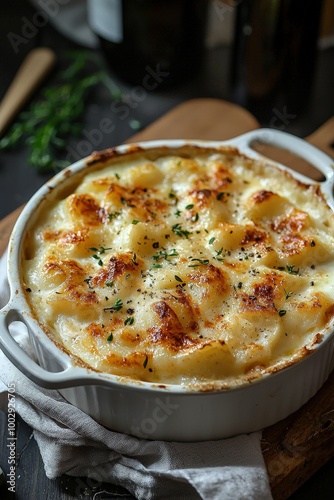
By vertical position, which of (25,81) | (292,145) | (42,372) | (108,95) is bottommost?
(108,95)

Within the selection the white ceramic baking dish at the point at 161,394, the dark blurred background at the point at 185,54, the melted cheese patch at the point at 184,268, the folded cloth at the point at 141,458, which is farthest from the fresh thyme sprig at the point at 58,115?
the folded cloth at the point at 141,458

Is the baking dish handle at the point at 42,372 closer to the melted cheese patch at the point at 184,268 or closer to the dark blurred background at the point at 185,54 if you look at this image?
the melted cheese patch at the point at 184,268

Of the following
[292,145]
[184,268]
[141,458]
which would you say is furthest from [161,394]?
[292,145]

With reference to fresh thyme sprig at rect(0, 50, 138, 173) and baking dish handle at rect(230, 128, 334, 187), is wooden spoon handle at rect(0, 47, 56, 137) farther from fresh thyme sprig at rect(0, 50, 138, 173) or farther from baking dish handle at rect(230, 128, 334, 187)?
baking dish handle at rect(230, 128, 334, 187)

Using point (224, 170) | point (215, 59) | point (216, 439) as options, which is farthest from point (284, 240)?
point (215, 59)

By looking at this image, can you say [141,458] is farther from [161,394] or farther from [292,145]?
[292,145]

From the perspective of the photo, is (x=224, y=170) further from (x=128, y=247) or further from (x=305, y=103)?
(x=305, y=103)
